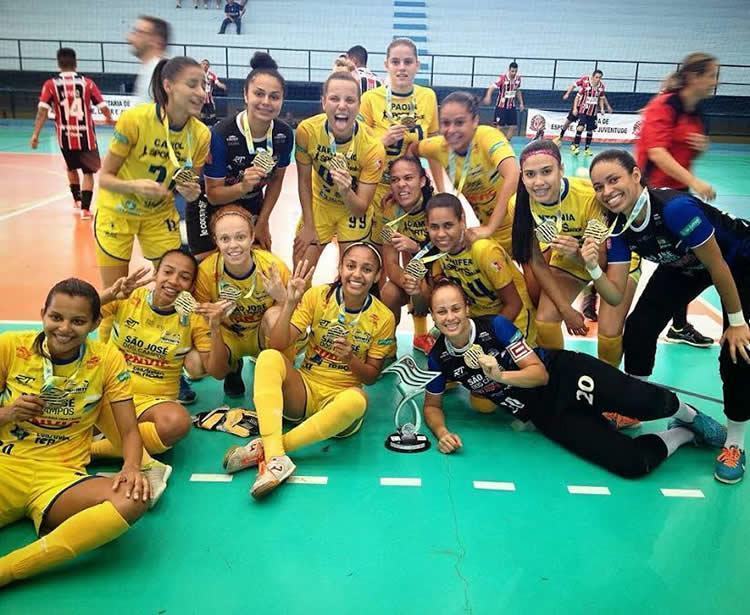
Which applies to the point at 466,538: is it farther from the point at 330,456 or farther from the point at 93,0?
the point at 93,0

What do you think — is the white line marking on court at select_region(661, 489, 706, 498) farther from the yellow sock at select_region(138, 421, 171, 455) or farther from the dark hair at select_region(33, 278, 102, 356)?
the dark hair at select_region(33, 278, 102, 356)

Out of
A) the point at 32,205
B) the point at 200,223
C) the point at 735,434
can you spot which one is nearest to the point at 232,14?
the point at 32,205

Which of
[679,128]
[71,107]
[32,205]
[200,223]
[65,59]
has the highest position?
[65,59]

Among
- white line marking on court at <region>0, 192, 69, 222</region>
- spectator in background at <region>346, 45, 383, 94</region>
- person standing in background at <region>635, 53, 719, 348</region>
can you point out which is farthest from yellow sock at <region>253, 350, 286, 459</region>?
white line marking on court at <region>0, 192, 69, 222</region>

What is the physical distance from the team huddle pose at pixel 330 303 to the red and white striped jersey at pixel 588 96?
42.3 feet

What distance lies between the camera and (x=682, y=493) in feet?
10.4

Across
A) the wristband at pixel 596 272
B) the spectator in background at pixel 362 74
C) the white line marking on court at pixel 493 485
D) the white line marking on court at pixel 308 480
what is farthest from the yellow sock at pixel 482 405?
the spectator in background at pixel 362 74

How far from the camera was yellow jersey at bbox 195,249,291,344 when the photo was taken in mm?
3746

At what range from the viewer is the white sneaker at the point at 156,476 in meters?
2.97

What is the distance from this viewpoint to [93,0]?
25.0 metres

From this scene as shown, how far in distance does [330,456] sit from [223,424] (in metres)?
0.66

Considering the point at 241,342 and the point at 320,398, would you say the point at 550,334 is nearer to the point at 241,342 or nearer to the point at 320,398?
the point at 320,398

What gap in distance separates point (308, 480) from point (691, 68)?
3.34m

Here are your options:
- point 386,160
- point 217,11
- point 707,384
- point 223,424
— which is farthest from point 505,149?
point 217,11
